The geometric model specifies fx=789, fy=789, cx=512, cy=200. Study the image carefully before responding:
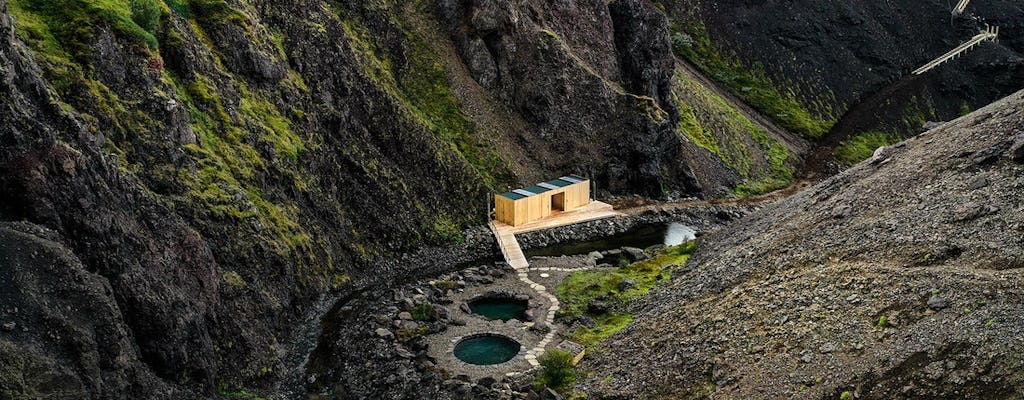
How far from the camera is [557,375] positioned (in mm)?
37719

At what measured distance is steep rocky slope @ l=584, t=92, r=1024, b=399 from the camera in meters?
26.8

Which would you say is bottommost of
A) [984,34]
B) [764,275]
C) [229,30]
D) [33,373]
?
[33,373]

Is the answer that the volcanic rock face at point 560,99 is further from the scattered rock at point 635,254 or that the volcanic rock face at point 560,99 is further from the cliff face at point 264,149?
the scattered rock at point 635,254

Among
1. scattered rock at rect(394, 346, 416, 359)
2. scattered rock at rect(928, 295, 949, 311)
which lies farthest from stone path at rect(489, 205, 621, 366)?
scattered rock at rect(928, 295, 949, 311)

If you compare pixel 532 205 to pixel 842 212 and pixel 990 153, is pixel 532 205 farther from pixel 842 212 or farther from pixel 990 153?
pixel 990 153

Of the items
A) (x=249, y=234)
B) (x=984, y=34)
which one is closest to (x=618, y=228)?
(x=249, y=234)

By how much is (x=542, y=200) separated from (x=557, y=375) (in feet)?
93.2

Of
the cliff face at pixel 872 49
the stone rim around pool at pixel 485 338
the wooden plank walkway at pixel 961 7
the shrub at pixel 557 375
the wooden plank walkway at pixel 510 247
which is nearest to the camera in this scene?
the shrub at pixel 557 375

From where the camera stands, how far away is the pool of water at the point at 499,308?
4859cm

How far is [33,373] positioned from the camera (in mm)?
26250

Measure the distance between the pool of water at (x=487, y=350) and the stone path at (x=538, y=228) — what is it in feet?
4.29

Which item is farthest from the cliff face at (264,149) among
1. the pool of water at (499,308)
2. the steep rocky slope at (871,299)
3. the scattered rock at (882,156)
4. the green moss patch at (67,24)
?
the scattered rock at (882,156)

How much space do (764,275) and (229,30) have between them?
37.6 m

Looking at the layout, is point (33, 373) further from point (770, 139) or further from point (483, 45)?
point (770, 139)
